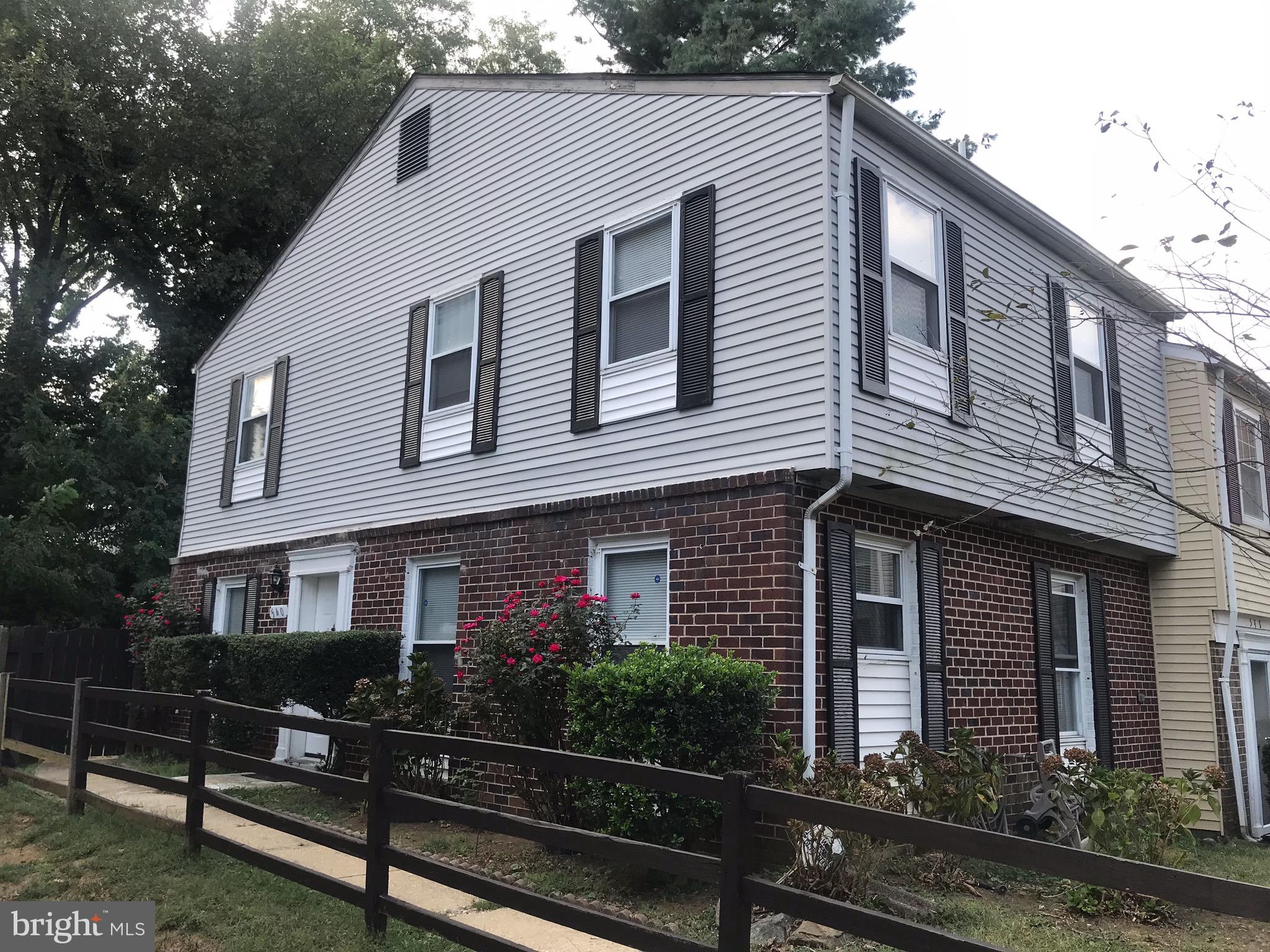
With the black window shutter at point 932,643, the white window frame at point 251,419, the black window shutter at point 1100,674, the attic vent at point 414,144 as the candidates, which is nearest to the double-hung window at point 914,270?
the black window shutter at point 932,643

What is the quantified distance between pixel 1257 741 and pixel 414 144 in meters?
11.9

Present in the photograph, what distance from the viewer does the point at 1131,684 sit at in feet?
37.0

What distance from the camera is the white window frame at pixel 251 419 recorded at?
13781 mm

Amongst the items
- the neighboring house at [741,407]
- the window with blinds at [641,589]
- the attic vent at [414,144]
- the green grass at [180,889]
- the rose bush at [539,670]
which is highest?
the attic vent at [414,144]

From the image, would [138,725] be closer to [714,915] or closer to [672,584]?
[672,584]

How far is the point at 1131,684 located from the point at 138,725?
41.9ft

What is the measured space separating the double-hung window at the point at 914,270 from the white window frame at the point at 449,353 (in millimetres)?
4263

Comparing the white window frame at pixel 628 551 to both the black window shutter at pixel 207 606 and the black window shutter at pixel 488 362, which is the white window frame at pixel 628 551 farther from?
the black window shutter at pixel 207 606

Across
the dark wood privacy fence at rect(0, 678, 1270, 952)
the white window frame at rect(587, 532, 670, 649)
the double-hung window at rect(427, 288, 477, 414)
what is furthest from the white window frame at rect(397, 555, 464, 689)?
the dark wood privacy fence at rect(0, 678, 1270, 952)

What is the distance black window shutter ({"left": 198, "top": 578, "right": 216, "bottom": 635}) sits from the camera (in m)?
14.1

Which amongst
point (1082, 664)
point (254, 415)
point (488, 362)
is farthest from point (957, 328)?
point (254, 415)

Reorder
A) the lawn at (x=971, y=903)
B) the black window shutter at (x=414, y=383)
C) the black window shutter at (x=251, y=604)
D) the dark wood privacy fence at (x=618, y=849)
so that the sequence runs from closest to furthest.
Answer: the dark wood privacy fence at (x=618, y=849), the lawn at (x=971, y=903), the black window shutter at (x=414, y=383), the black window shutter at (x=251, y=604)

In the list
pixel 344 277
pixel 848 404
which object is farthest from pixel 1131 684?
pixel 344 277

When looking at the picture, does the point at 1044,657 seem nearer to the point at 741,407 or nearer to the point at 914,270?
the point at 914,270
